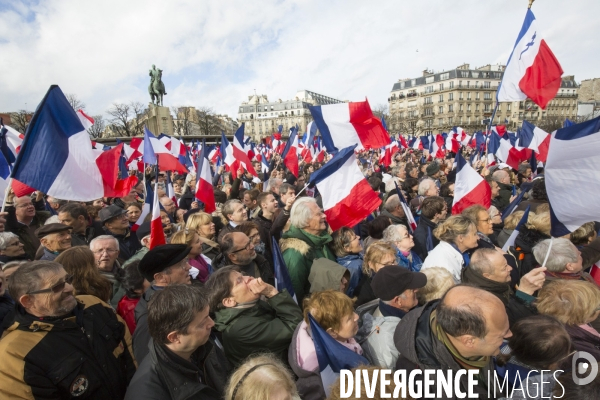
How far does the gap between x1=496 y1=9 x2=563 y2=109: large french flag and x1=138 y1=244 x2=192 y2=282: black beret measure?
6.38m

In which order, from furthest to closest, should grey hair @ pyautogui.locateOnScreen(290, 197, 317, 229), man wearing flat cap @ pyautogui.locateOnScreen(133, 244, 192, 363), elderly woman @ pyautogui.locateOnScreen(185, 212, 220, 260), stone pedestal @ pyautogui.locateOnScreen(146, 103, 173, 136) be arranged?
stone pedestal @ pyautogui.locateOnScreen(146, 103, 173, 136)
elderly woman @ pyautogui.locateOnScreen(185, 212, 220, 260)
grey hair @ pyautogui.locateOnScreen(290, 197, 317, 229)
man wearing flat cap @ pyautogui.locateOnScreen(133, 244, 192, 363)

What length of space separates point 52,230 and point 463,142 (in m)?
20.1

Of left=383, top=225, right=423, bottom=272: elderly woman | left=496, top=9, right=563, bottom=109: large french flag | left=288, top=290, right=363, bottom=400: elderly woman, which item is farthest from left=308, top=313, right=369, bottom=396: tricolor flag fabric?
left=496, top=9, right=563, bottom=109: large french flag

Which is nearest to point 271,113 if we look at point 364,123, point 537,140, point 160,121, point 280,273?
A: point 160,121

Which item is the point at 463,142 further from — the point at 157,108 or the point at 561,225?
the point at 157,108

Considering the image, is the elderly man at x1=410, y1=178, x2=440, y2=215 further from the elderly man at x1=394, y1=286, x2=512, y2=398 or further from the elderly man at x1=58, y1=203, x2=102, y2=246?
the elderly man at x1=58, y1=203, x2=102, y2=246

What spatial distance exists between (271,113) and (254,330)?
124m

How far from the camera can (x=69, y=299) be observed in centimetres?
215

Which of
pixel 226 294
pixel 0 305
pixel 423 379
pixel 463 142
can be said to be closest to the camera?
pixel 423 379

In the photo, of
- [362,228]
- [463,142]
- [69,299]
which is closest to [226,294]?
[69,299]

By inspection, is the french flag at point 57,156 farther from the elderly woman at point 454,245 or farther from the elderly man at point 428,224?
the elderly man at point 428,224

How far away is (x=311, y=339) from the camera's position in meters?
2.07

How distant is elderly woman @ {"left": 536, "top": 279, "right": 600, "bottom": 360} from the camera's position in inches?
86.4

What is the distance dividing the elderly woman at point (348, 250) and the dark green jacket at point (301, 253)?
0.66 feet
